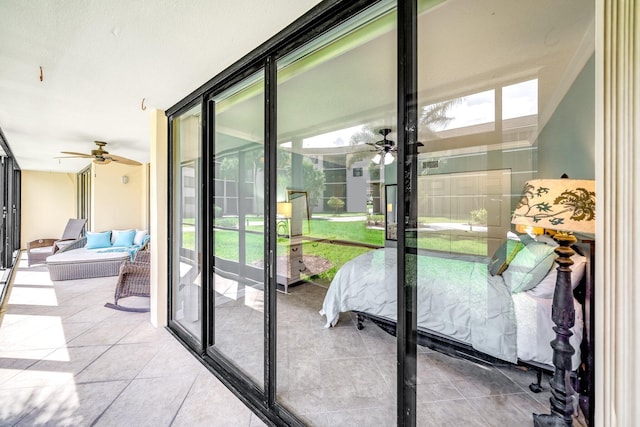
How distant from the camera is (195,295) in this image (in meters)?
2.85

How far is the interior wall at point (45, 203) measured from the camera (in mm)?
7656

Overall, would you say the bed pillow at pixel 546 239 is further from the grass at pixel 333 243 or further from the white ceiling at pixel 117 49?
the white ceiling at pixel 117 49

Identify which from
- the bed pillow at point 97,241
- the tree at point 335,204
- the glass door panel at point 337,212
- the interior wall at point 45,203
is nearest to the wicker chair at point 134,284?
the glass door panel at point 337,212

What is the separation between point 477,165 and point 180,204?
2986 millimetres

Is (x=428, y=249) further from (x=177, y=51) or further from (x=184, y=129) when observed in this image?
(x=184, y=129)

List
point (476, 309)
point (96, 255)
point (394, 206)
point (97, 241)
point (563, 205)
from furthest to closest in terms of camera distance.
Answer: point (97, 241) < point (96, 255) < point (476, 309) < point (394, 206) < point (563, 205)

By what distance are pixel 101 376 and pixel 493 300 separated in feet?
10.4

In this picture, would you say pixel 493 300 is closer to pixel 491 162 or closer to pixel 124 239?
pixel 491 162

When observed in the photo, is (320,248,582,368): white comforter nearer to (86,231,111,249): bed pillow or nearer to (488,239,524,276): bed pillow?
(488,239,524,276): bed pillow

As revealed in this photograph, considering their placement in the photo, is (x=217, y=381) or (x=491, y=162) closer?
(x=491, y=162)

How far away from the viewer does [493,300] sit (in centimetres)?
188

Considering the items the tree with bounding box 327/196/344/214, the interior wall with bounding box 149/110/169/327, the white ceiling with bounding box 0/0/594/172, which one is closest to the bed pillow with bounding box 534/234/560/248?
the white ceiling with bounding box 0/0/594/172

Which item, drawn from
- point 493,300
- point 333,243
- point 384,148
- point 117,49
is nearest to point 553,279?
point 493,300

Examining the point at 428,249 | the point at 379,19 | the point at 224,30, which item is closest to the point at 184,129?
the point at 224,30
